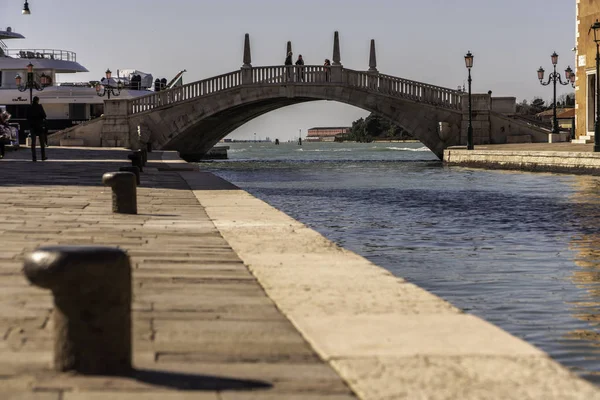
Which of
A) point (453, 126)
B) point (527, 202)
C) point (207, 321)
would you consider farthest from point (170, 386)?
point (453, 126)

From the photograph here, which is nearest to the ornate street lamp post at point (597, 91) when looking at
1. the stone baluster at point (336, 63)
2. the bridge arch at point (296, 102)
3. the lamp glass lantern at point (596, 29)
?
the lamp glass lantern at point (596, 29)

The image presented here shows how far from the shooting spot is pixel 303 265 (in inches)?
281

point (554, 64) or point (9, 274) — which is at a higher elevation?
point (554, 64)

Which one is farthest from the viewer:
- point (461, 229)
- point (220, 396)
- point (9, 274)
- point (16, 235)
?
point (461, 229)

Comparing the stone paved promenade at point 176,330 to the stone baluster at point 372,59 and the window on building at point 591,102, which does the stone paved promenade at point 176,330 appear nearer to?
the window on building at point 591,102

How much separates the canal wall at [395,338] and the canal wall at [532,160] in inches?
835

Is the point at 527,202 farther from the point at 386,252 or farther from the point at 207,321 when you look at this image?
the point at 207,321

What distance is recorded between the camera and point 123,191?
11.1m

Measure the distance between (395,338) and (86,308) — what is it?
1371 mm

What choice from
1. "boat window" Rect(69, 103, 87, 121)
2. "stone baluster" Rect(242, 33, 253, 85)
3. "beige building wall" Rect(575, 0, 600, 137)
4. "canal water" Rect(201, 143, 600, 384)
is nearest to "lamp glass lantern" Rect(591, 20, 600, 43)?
"canal water" Rect(201, 143, 600, 384)

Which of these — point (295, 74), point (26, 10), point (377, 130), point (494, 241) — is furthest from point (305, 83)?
point (377, 130)

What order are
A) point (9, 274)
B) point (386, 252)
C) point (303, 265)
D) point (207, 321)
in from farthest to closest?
point (386, 252), point (303, 265), point (9, 274), point (207, 321)

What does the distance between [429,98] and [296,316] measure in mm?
40351

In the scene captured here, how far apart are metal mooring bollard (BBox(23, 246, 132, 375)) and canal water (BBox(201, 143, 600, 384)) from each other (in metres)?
2.65
